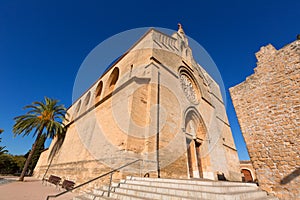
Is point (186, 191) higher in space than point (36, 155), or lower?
lower

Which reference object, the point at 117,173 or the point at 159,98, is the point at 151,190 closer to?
the point at 117,173

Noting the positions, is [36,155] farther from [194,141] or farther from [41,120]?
[194,141]

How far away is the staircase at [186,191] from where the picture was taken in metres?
2.59

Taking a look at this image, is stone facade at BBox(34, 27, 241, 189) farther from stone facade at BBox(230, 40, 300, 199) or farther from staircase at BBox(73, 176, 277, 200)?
stone facade at BBox(230, 40, 300, 199)

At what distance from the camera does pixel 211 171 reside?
8.98 meters

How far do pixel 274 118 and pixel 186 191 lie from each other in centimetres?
299

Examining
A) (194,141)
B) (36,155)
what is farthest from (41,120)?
(36,155)

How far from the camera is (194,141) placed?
30.9 ft

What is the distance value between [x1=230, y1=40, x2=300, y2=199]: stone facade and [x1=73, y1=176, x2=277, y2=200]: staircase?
519mm

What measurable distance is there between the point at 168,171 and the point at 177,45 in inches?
396

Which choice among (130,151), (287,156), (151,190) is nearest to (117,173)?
(130,151)

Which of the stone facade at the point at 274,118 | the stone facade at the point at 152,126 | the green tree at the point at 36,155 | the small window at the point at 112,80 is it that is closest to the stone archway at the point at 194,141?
the stone facade at the point at 152,126

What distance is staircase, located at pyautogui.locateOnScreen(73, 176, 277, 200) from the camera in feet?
8.48

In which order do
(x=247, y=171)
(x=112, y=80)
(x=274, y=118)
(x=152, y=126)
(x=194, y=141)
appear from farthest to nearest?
(x=247, y=171) < (x=112, y=80) < (x=194, y=141) < (x=152, y=126) < (x=274, y=118)
